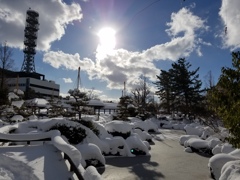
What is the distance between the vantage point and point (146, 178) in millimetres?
8945

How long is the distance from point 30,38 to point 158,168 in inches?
3059

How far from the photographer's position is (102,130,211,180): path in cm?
920

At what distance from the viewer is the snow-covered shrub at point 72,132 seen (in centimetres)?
1095

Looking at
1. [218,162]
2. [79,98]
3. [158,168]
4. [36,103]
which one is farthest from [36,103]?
[218,162]

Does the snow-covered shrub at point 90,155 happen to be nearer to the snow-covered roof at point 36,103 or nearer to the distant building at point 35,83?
the snow-covered roof at point 36,103

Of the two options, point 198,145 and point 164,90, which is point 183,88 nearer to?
point 164,90

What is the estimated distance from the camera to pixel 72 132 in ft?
36.3

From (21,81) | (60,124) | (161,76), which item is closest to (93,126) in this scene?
(60,124)

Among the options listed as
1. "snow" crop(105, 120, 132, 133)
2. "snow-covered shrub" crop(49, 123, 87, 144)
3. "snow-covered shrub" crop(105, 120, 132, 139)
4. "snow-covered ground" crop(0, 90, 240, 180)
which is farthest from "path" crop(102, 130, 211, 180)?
"snow" crop(105, 120, 132, 133)

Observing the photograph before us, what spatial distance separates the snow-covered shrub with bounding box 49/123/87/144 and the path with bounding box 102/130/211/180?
1.73 metres

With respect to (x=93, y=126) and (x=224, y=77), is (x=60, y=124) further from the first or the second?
(x=224, y=77)

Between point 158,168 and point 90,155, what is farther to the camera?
point 158,168

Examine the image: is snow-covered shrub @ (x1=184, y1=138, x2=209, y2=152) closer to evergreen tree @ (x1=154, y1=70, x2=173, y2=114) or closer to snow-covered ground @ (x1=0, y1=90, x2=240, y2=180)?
snow-covered ground @ (x1=0, y1=90, x2=240, y2=180)

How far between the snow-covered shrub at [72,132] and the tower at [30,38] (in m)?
71.8
